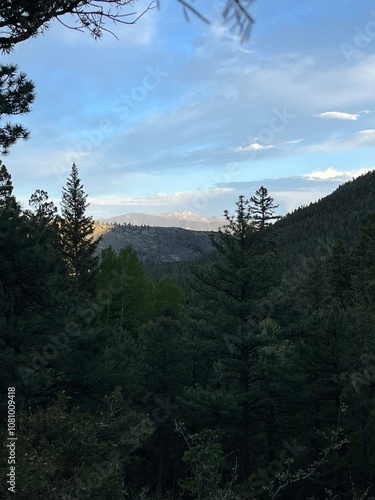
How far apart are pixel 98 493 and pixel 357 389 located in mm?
13607

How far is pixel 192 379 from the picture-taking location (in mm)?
25234

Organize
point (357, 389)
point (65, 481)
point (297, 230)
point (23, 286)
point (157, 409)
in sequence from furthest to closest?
point (297, 230)
point (157, 409)
point (357, 389)
point (23, 286)
point (65, 481)

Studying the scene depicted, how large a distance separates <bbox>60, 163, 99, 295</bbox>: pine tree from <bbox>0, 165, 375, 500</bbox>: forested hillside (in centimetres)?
9

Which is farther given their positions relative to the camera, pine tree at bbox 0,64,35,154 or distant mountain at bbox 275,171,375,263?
distant mountain at bbox 275,171,375,263

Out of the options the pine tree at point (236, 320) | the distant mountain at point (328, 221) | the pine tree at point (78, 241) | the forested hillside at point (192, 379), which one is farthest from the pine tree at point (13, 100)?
the distant mountain at point (328, 221)

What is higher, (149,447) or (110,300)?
(110,300)

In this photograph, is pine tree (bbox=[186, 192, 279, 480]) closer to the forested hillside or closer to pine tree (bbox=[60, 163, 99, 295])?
the forested hillside

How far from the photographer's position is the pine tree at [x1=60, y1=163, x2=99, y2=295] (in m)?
32.6

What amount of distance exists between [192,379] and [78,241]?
13.7m

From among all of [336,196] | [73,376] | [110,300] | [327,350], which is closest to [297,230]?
[336,196]

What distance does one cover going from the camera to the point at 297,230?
511 ft

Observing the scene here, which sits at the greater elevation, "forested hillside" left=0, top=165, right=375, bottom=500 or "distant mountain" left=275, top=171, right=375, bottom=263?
"distant mountain" left=275, top=171, right=375, bottom=263

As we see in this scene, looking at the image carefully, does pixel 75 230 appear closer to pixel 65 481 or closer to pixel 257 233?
pixel 257 233

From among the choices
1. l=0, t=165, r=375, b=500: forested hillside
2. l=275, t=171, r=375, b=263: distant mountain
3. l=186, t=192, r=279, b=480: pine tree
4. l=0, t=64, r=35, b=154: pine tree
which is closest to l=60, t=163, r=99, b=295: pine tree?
l=0, t=165, r=375, b=500: forested hillside
